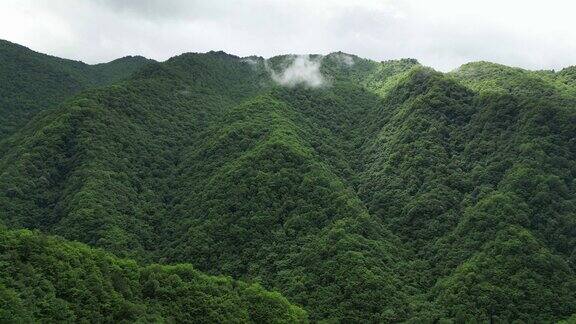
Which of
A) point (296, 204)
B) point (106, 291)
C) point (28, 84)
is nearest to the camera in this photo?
point (106, 291)

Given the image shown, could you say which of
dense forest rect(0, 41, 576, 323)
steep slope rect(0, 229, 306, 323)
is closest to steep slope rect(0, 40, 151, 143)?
dense forest rect(0, 41, 576, 323)

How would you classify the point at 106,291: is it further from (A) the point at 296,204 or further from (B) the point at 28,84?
(B) the point at 28,84

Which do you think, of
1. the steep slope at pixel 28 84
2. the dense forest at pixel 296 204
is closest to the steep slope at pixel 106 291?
the dense forest at pixel 296 204

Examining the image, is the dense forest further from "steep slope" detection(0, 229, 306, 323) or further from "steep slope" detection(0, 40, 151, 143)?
"steep slope" detection(0, 40, 151, 143)

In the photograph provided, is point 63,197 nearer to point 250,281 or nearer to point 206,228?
point 206,228

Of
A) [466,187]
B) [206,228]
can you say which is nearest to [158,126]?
[206,228]

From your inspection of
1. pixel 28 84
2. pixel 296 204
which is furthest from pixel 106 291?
pixel 28 84
